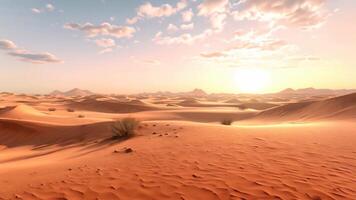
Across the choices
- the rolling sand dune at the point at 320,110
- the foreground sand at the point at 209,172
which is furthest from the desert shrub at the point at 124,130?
the rolling sand dune at the point at 320,110

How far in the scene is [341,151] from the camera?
711 cm

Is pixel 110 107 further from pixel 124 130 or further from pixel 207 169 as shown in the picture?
pixel 207 169

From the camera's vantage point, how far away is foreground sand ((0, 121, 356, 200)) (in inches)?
180

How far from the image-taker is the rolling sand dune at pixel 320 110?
1564 cm

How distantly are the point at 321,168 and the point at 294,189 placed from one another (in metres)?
1.57

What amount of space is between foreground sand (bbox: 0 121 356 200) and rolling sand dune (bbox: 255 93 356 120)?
754 cm

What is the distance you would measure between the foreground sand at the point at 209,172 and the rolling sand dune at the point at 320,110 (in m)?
7.54

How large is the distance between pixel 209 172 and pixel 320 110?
16.3 m

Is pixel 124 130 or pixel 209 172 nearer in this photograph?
pixel 209 172

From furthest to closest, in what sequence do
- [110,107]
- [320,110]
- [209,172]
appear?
[110,107]
[320,110]
[209,172]

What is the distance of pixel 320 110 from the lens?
19.0 metres

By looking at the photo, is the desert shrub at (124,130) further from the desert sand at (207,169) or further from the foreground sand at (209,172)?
the foreground sand at (209,172)

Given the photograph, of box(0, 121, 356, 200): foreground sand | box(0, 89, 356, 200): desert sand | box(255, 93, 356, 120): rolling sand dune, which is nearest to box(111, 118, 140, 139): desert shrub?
box(0, 89, 356, 200): desert sand

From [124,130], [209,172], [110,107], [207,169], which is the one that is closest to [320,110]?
[124,130]
